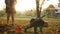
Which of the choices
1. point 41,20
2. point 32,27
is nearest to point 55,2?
point 41,20

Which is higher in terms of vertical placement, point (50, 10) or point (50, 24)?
point (50, 10)

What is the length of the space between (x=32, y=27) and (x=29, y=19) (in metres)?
0.12

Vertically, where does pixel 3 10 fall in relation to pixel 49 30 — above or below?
above

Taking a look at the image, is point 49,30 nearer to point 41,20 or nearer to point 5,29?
point 41,20

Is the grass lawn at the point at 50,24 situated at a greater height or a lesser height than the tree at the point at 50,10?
lesser

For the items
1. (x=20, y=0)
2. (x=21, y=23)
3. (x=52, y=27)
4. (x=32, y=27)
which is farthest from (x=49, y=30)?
(x=20, y=0)

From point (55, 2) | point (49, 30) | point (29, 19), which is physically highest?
point (55, 2)

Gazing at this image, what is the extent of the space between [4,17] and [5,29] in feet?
0.57

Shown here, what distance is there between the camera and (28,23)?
238 cm

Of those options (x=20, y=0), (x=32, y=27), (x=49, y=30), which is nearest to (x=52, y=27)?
(x=49, y=30)

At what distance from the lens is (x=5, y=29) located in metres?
2.36

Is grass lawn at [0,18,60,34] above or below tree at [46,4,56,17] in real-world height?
below

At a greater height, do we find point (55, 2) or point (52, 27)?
point (55, 2)

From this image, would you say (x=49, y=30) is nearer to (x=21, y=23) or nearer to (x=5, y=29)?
(x=21, y=23)
